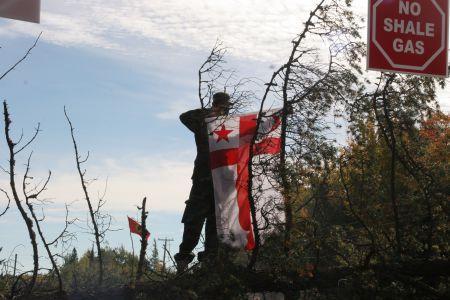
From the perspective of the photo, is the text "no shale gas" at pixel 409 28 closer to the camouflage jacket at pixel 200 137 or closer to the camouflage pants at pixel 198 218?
the camouflage jacket at pixel 200 137

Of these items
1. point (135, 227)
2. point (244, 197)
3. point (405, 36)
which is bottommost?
point (135, 227)

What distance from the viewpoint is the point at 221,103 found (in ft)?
21.2

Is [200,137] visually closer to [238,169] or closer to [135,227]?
[238,169]

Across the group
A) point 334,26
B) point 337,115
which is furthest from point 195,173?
point 334,26

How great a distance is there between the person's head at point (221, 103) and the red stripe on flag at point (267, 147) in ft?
1.77

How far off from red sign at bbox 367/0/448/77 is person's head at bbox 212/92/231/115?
1.69 m

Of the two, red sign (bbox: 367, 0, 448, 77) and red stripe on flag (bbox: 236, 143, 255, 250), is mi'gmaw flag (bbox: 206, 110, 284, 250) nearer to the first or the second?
red stripe on flag (bbox: 236, 143, 255, 250)

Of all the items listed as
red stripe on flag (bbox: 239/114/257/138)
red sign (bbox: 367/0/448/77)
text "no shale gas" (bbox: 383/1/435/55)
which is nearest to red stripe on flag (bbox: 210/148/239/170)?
red stripe on flag (bbox: 239/114/257/138)

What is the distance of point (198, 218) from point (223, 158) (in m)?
0.72

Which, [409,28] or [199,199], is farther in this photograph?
[199,199]

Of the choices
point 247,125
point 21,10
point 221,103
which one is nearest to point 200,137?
point 221,103

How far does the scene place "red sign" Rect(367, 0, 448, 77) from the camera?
5.20m

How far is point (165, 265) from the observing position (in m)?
6.09

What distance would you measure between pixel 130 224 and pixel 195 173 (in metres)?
0.92
